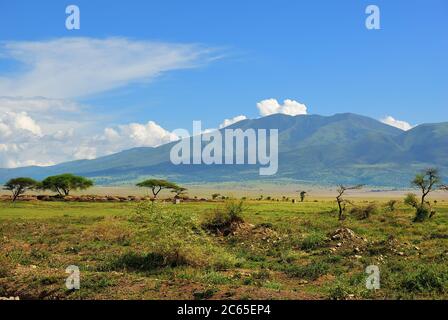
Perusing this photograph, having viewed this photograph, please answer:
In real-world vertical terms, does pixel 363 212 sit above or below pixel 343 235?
below

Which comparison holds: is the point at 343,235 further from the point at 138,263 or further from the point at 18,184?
the point at 18,184

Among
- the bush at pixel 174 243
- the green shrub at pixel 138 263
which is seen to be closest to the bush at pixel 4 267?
the green shrub at pixel 138 263

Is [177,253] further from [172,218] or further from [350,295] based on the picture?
[350,295]

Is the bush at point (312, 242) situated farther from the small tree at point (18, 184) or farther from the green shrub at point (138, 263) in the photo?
the small tree at point (18, 184)

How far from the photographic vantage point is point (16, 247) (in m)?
31.4

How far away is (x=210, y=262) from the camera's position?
82.6 ft

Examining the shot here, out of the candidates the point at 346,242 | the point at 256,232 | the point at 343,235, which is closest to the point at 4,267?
the point at 256,232

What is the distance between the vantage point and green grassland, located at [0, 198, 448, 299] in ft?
64.0

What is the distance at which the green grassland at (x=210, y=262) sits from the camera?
1952cm

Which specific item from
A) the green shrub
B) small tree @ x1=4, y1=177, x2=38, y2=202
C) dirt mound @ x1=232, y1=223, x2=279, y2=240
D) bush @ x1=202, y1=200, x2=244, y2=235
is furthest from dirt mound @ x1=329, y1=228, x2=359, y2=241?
small tree @ x1=4, y1=177, x2=38, y2=202

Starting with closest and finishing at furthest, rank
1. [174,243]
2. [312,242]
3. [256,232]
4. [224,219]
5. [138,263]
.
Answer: [174,243] < [138,263] < [312,242] < [256,232] < [224,219]
